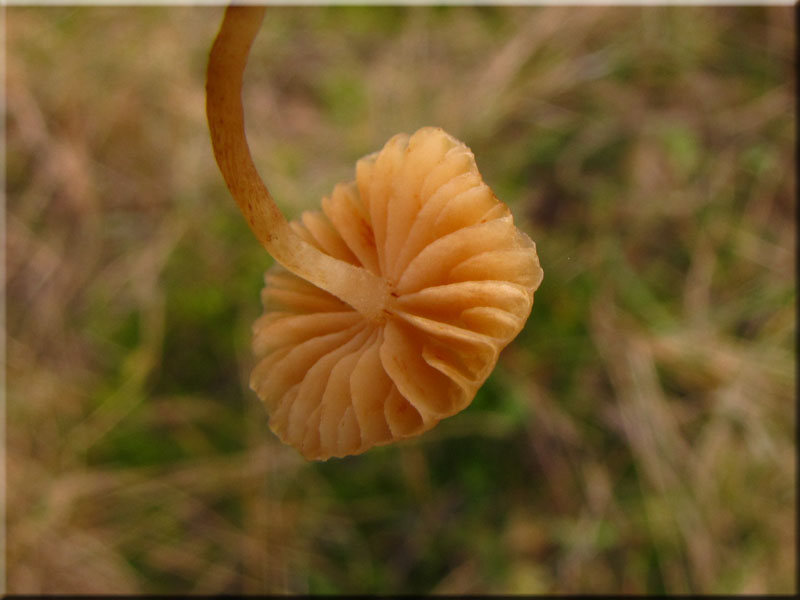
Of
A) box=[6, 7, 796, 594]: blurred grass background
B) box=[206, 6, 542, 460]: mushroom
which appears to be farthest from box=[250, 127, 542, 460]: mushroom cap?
box=[6, 7, 796, 594]: blurred grass background

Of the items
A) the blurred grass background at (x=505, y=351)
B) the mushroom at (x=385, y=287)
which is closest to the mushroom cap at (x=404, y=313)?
the mushroom at (x=385, y=287)

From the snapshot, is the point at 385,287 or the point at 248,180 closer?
the point at 248,180

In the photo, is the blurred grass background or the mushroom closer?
the mushroom

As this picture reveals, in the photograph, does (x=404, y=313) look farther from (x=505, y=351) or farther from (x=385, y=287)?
(x=505, y=351)

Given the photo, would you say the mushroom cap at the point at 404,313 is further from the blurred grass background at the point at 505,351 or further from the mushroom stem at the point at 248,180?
the blurred grass background at the point at 505,351

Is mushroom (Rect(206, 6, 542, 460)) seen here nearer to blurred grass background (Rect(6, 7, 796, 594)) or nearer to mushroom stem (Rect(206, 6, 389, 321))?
mushroom stem (Rect(206, 6, 389, 321))

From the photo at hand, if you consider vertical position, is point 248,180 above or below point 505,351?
above

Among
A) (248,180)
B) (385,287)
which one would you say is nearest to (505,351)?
(385,287)
